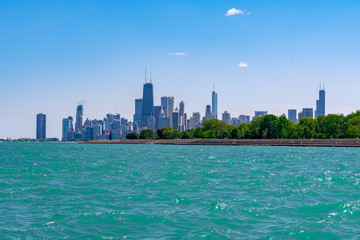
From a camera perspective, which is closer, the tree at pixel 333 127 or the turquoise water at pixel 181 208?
the turquoise water at pixel 181 208

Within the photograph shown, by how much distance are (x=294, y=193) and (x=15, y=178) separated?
81.8 ft

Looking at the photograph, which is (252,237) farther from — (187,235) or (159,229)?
(159,229)

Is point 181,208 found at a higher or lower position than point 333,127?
lower

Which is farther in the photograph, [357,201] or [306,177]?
[306,177]

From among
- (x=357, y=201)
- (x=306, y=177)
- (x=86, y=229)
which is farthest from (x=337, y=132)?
(x=86, y=229)

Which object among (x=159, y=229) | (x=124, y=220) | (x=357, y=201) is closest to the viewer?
(x=159, y=229)

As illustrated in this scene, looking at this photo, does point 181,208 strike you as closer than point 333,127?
Yes

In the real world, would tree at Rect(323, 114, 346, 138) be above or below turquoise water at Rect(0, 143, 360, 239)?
above

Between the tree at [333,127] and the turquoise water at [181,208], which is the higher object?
the tree at [333,127]

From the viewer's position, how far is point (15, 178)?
125 feet

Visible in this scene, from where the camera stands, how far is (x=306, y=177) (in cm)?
3747

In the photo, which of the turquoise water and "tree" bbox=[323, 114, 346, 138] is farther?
"tree" bbox=[323, 114, 346, 138]

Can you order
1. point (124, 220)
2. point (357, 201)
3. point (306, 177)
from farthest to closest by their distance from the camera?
point (306, 177), point (357, 201), point (124, 220)

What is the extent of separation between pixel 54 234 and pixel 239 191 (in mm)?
14585
